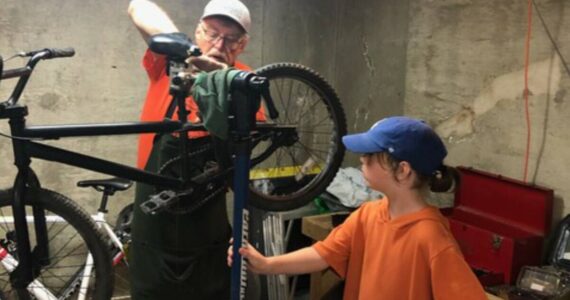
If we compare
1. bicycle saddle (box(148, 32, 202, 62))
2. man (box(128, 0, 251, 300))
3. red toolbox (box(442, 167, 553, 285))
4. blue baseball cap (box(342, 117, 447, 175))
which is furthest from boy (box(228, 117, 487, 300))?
red toolbox (box(442, 167, 553, 285))

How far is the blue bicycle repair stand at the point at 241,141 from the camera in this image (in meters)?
1.35

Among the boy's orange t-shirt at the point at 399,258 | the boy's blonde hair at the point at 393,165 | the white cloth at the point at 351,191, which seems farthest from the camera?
the white cloth at the point at 351,191

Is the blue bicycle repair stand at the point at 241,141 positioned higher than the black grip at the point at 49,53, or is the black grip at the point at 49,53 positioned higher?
the black grip at the point at 49,53

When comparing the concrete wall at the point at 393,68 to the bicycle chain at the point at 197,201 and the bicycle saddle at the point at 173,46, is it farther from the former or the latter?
the bicycle saddle at the point at 173,46

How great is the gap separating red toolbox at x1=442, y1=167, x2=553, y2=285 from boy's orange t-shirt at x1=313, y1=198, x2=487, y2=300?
98 cm

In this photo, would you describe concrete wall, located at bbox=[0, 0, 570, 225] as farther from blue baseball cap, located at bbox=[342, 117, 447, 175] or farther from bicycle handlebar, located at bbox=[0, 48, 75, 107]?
bicycle handlebar, located at bbox=[0, 48, 75, 107]

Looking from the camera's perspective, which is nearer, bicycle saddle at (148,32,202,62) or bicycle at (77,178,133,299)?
bicycle saddle at (148,32,202,62)

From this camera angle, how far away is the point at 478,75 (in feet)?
9.80

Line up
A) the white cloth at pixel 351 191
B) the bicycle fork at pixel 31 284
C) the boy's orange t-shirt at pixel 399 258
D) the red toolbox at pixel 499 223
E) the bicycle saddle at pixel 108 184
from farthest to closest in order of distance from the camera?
1. the white cloth at pixel 351 191
2. the bicycle saddle at pixel 108 184
3. the red toolbox at pixel 499 223
4. the bicycle fork at pixel 31 284
5. the boy's orange t-shirt at pixel 399 258

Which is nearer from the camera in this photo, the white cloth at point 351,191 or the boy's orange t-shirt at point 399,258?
the boy's orange t-shirt at point 399,258

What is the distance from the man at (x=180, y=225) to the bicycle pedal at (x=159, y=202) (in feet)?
0.56

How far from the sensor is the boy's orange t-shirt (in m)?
1.47

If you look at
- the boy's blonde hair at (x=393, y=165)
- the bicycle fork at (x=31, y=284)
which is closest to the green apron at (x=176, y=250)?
the bicycle fork at (x=31, y=284)

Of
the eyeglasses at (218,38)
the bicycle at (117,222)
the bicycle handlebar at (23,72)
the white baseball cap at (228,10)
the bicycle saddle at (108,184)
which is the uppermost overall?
the white baseball cap at (228,10)
